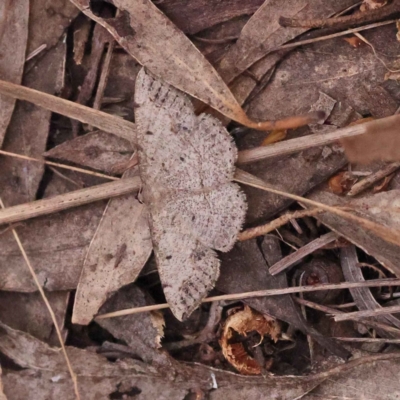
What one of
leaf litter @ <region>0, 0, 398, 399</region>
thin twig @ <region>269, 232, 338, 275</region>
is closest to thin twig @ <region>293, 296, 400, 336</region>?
leaf litter @ <region>0, 0, 398, 399</region>

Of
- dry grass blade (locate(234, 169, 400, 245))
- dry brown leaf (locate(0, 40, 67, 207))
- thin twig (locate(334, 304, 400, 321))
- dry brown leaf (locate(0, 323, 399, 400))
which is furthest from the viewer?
dry brown leaf (locate(0, 40, 67, 207))

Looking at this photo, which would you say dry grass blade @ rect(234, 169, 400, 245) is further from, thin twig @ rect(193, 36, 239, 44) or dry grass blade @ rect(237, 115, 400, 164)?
thin twig @ rect(193, 36, 239, 44)

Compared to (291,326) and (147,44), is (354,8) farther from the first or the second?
(291,326)

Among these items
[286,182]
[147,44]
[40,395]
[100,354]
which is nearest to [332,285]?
[286,182]

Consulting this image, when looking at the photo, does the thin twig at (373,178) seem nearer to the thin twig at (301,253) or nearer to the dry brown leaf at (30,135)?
the thin twig at (301,253)

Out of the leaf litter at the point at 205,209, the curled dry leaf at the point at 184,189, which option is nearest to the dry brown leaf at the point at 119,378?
the leaf litter at the point at 205,209

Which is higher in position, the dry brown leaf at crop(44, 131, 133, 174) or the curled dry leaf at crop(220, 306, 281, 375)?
the dry brown leaf at crop(44, 131, 133, 174)
